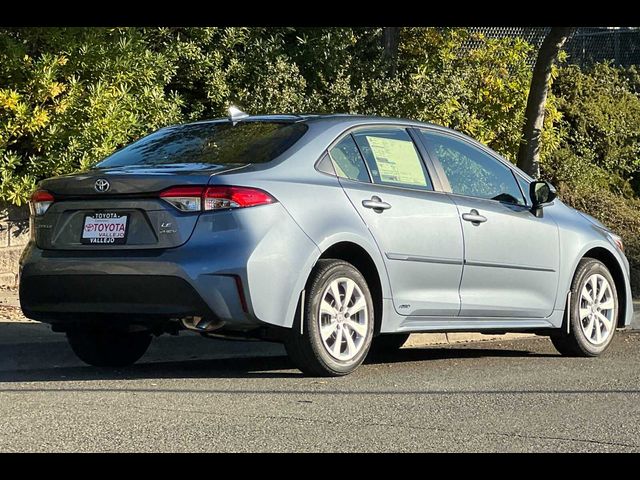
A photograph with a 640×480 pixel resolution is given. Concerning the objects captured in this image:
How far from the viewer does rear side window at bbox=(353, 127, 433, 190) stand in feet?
26.1

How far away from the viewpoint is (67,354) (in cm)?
845

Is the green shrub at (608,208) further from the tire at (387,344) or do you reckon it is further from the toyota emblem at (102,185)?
the toyota emblem at (102,185)

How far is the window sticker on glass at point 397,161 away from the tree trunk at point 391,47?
6425mm

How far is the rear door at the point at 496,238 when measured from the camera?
27.3 feet

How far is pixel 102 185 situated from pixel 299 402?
5.56 ft

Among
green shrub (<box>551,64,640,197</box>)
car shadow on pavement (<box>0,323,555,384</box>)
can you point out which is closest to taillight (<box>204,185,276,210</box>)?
car shadow on pavement (<box>0,323,555,384</box>)

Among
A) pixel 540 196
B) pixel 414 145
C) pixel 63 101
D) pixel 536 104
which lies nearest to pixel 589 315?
pixel 540 196

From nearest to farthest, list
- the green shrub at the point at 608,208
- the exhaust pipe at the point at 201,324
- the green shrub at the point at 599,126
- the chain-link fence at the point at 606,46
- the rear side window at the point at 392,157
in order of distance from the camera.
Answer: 1. the exhaust pipe at the point at 201,324
2. the rear side window at the point at 392,157
3. the green shrub at the point at 608,208
4. the green shrub at the point at 599,126
5. the chain-link fence at the point at 606,46

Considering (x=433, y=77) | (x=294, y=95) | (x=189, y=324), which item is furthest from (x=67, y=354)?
(x=433, y=77)

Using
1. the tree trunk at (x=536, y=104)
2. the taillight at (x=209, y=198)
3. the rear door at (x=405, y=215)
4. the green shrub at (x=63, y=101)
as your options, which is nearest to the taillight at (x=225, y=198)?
the taillight at (x=209, y=198)

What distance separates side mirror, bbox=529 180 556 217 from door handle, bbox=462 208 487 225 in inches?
25.8

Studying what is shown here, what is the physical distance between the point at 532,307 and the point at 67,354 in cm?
314

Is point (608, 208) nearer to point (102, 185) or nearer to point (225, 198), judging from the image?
point (225, 198)

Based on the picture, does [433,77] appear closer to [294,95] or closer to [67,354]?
[294,95]
